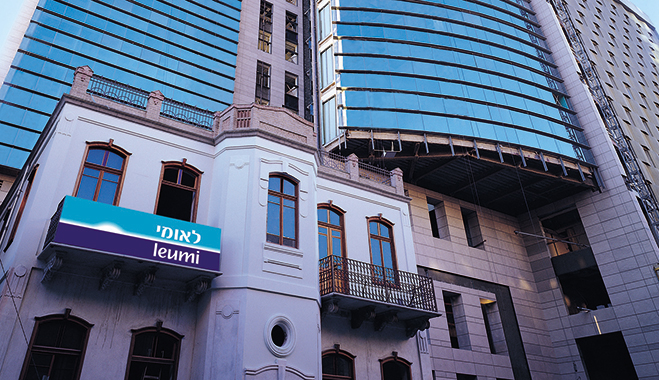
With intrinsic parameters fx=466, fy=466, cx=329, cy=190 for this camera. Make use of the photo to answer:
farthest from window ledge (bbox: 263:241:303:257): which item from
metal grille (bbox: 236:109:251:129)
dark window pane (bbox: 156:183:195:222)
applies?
metal grille (bbox: 236:109:251:129)

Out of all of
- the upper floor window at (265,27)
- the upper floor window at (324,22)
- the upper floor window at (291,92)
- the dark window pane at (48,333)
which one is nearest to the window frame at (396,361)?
the dark window pane at (48,333)

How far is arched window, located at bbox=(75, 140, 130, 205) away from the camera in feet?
44.9

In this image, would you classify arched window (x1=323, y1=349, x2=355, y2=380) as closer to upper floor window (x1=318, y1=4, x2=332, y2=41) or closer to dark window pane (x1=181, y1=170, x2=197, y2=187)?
dark window pane (x1=181, y1=170, x2=197, y2=187)

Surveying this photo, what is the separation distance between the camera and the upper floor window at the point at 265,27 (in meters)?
37.0

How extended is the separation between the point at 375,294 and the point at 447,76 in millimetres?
18237

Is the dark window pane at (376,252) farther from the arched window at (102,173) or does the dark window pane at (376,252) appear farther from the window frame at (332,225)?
the arched window at (102,173)

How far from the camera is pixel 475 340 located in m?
24.2

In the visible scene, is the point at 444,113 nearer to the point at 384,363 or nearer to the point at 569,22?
the point at 384,363

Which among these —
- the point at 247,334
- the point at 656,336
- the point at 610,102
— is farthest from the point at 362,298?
the point at 610,102

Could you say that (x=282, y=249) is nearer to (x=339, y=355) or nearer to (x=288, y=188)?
(x=288, y=188)

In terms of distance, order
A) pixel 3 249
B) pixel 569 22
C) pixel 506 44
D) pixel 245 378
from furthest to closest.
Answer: pixel 569 22 < pixel 506 44 < pixel 3 249 < pixel 245 378

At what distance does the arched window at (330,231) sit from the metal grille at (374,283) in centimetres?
46

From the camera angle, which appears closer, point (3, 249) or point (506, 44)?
point (3, 249)

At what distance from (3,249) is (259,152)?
8.31 m
